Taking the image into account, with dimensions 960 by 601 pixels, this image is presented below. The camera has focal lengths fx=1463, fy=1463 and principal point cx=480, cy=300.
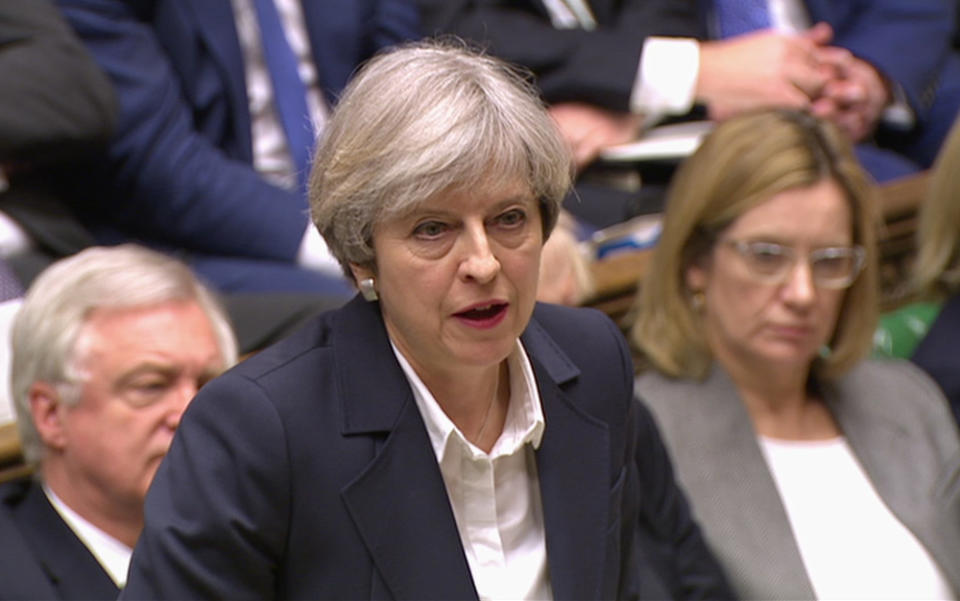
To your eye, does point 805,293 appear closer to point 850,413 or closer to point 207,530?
point 850,413

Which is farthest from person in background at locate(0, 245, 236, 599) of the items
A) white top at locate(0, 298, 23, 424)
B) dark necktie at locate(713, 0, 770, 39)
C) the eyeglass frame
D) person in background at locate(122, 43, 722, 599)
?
dark necktie at locate(713, 0, 770, 39)

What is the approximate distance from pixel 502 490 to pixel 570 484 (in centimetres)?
6

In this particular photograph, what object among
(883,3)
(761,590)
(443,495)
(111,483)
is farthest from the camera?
(883,3)

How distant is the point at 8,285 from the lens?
76.9 inches

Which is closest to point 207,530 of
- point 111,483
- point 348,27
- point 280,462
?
point 280,462

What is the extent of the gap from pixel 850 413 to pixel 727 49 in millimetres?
886

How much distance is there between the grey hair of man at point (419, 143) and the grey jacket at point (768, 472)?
900 millimetres

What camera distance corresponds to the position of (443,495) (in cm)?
129

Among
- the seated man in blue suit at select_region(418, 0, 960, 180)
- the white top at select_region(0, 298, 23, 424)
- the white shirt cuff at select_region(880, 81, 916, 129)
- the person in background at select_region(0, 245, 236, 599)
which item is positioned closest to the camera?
the person in background at select_region(0, 245, 236, 599)

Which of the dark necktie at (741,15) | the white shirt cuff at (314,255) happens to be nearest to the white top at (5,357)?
the white shirt cuff at (314,255)

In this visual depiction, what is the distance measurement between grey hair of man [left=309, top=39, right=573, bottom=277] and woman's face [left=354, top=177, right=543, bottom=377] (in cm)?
1

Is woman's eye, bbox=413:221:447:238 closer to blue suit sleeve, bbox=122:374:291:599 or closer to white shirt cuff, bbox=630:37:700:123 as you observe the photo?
blue suit sleeve, bbox=122:374:291:599

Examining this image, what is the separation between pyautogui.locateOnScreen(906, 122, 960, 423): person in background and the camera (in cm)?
238

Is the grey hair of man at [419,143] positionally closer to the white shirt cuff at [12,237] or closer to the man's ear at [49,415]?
the man's ear at [49,415]
